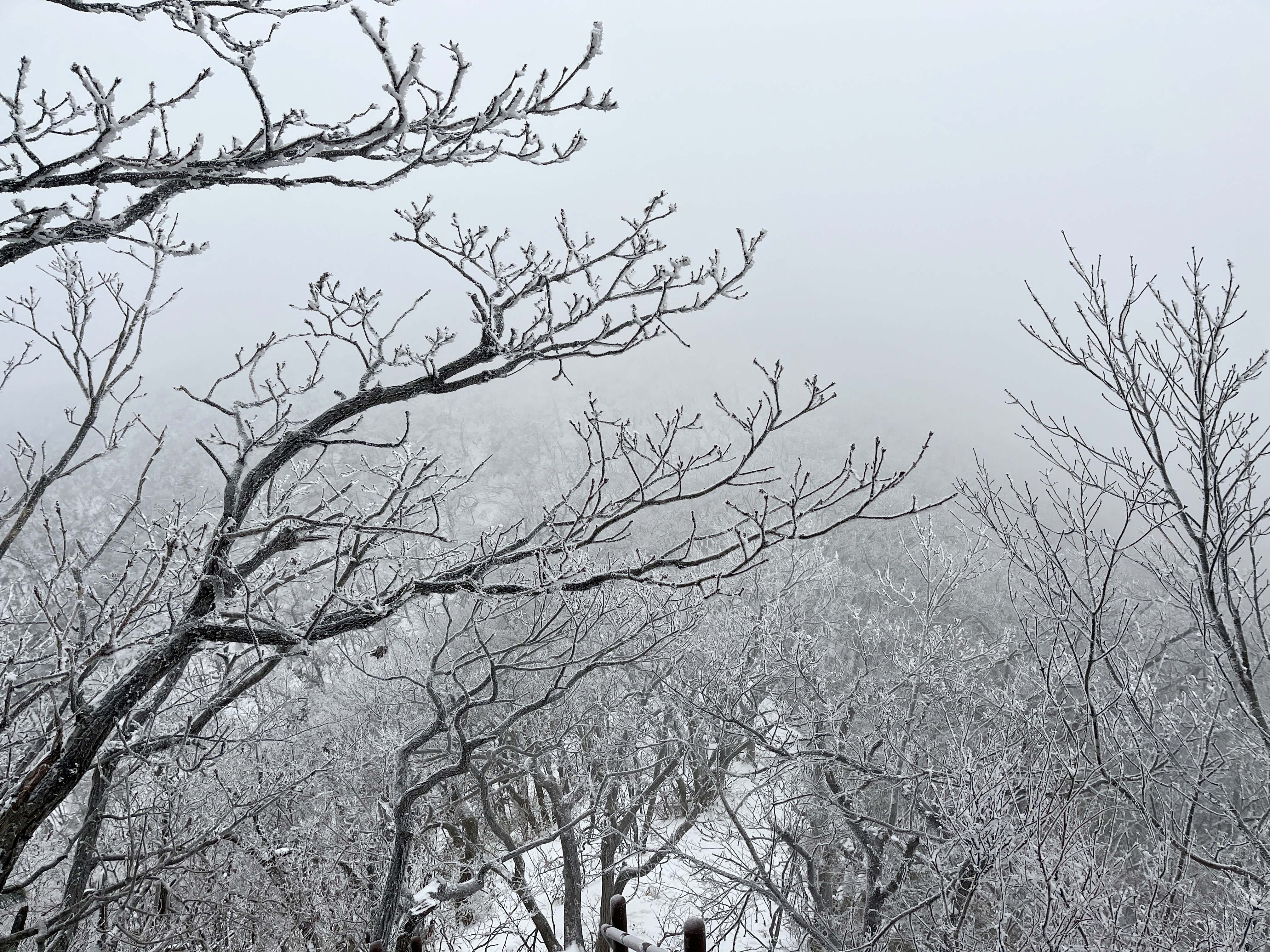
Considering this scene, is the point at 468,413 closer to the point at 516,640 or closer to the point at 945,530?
the point at 945,530

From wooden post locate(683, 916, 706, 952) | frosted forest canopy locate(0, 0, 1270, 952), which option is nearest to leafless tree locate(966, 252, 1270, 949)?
frosted forest canopy locate(0, 0, 1270, 952)

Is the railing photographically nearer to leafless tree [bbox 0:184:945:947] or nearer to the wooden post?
the wooden post

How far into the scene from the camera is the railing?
2.82 meters

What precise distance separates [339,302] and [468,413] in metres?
56.3

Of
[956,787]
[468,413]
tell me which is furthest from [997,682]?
[468,413]

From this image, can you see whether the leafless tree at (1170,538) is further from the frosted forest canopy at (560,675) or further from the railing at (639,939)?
the railing at (639,939)

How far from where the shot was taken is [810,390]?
3.17 meters

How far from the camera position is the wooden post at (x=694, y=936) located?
2826mm

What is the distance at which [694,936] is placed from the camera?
284cm

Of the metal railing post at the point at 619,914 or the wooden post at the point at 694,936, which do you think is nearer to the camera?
the wooden post at the point at 694,936

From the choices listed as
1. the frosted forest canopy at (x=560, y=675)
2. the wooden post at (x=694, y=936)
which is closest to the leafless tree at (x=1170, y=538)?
the frosted forest canopy at (x=560, y=675)

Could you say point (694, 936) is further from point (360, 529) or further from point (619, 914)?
point (360, 529)

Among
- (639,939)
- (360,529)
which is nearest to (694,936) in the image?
(639,939)

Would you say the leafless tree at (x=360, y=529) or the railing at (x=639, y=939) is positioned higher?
the leafless tree at (x=360, y=529)
